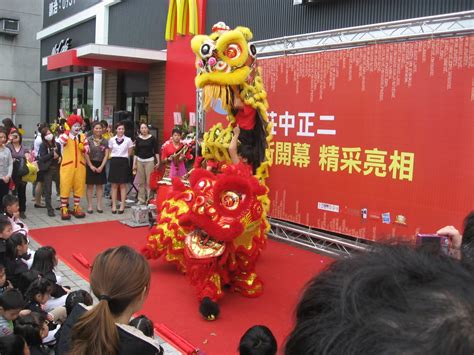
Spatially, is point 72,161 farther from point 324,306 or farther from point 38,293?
point 324,306

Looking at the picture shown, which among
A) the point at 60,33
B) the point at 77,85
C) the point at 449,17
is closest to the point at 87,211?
the point at 449,17

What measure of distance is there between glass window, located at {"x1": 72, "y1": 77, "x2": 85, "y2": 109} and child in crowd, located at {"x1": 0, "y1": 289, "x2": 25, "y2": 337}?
1314 centimetres

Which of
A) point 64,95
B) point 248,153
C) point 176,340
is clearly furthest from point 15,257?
point 64,95

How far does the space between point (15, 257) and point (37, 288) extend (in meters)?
0.75

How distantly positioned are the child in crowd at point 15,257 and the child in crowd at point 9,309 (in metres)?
0.72

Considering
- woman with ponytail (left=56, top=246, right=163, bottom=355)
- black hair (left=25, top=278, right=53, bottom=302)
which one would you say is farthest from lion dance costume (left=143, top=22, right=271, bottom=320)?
woman with ponytail (left=56, top=246, right=163, bottom=355)

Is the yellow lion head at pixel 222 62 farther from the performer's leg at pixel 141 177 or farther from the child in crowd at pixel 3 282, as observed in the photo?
the performer's leg at pixel 141 177

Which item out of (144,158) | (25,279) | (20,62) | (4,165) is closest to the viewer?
(25,279)

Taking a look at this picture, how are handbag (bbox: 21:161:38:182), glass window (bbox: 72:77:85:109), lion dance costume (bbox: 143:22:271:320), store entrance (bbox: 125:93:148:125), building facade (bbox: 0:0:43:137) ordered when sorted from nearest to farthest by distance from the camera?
lion dance costume (bbox: 143:22:271:320) < handbag (bbox: 21:161:38:182) < store entrance (bbox: 125:93:148:125) < glass window (bbox: 72:77:85:109) < building facade (bbox: 0:0:43:137)

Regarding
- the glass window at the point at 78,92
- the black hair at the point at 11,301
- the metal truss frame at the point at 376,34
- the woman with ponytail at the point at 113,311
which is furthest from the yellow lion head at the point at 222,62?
the glass window at the point at 78,92

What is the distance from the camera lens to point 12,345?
220 centimetres

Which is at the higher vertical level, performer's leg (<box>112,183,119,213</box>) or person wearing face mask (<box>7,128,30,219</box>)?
person wearing face mask (<box>7,128,30,219</box>)

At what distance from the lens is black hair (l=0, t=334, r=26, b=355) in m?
2.18

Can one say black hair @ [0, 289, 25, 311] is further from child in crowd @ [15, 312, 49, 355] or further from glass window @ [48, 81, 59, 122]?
glass window @ [48, 81, 59, 122]
